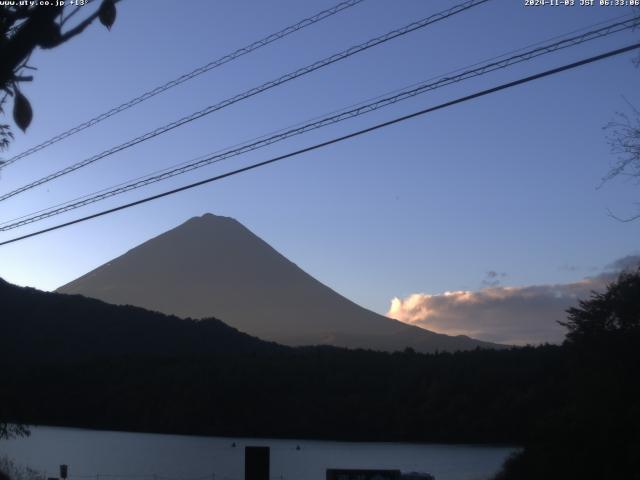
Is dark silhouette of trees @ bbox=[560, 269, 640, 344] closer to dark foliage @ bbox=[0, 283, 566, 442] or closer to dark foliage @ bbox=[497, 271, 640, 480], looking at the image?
dark foliage @ bbox=[497, 271, 640, 480]

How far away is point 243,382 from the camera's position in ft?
308

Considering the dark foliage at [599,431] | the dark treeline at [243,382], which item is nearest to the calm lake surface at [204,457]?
the dark treeline at [243,382]

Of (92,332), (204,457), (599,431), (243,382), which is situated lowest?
(204,457)

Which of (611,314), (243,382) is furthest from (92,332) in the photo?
(611,314)

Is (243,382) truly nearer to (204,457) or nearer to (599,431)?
(204,457)

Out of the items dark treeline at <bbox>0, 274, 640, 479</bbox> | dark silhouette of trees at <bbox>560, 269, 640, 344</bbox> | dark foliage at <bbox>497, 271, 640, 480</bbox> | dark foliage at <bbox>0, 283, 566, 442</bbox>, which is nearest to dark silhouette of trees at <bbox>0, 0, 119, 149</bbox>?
dark foliage at <bbox>497, 271, 640, 480</bbox>

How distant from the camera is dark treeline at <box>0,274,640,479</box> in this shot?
253 ft

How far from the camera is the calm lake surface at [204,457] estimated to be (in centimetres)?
4981

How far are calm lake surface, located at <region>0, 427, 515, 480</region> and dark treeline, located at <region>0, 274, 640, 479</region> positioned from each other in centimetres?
460

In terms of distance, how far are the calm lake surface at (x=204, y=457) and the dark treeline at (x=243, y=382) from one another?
460cm

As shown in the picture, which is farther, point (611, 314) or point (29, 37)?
point (611, 314)

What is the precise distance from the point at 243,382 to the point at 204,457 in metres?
31.5

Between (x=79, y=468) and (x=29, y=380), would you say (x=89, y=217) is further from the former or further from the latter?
(x=29, y=380)

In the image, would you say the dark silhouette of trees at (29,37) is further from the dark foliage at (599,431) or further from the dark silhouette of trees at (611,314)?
the dark silhouette of trees at (611,314)
